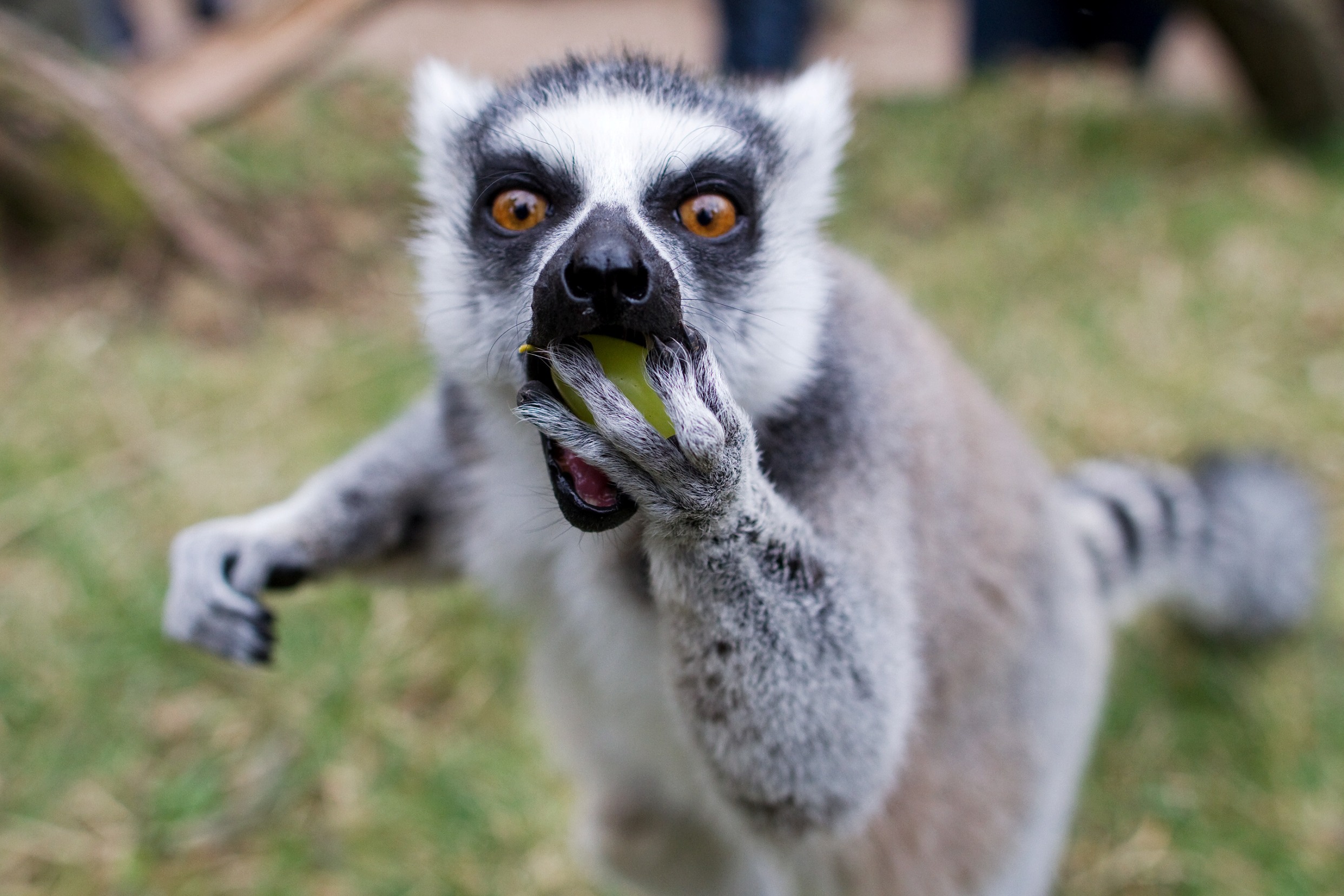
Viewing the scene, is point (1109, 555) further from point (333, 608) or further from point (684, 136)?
point (333, 608)

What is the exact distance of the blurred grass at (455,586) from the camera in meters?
2.89

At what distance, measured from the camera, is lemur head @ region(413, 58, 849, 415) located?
1.49m

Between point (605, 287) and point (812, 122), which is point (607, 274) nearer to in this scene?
point (605, 287)

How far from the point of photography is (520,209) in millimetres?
1783

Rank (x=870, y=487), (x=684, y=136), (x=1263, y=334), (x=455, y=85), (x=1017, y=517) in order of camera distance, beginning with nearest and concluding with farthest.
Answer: (x=684, y=136) → (x=870, y=487) → (x=455, y=85) → (x=1017, y=517) → (x=1263, y=334)

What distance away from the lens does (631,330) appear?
1.50m

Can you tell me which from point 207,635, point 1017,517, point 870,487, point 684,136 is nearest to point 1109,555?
point 1017,517

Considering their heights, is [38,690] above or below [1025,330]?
above

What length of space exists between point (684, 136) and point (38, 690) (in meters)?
2.69

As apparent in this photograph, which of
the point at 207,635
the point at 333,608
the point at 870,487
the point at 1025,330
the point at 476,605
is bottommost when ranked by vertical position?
the point at 1025,330

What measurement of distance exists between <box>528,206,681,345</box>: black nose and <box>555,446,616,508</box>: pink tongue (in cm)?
18

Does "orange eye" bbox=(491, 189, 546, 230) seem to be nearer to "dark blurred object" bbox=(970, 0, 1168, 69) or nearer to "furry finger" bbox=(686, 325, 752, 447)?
"furry finger" bbox=(686, 325, 752, 447)

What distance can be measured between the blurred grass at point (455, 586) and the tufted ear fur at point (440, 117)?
31.9 inches

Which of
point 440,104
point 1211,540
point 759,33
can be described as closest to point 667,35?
point 759,33
